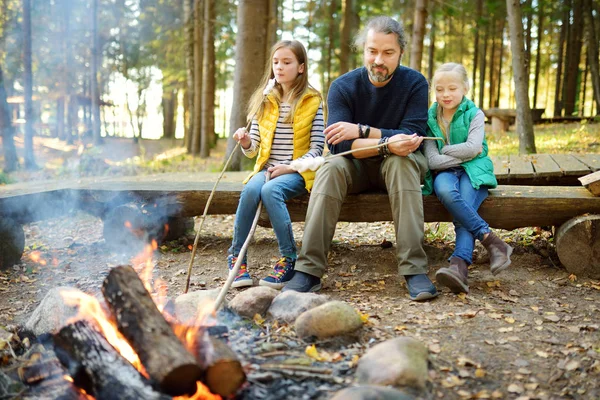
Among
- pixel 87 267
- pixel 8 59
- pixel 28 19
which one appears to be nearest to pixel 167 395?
pixel 87 267

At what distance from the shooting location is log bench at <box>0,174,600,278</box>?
4039 mm

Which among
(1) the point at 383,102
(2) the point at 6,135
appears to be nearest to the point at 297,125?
(1) the point at 383,102

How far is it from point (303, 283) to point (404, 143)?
1258 mm

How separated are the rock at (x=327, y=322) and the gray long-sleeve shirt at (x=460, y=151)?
5.44 ft

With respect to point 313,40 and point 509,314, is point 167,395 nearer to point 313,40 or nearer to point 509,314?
point 509,314

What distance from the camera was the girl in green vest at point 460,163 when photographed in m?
3.77

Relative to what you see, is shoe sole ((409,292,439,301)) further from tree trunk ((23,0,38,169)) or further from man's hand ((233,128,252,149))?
tree trunk ((23,0,38,169))

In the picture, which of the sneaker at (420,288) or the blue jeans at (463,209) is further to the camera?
the blue jeans at (463,209)

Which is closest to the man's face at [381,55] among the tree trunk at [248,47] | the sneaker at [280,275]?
the sneaker at [280,275]

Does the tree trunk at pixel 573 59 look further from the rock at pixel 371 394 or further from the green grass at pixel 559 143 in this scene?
the rock at pixel 371 394

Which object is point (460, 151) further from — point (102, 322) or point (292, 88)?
point (102, 322)

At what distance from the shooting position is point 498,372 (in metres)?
2.58

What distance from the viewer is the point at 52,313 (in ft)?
9.91

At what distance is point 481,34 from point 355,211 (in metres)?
19.1
